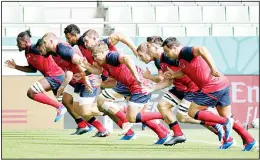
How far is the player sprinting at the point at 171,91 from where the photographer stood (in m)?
9.48

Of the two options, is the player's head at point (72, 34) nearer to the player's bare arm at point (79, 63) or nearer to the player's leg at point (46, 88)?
the player's bare arm at point (79, 63)

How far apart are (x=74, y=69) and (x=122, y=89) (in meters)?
0.88

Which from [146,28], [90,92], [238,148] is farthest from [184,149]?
[146,28]

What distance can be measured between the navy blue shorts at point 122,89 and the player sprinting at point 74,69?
0.32 m

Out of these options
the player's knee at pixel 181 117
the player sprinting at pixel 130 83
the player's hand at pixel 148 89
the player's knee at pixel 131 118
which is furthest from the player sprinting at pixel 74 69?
the player's knee at pixel 181 117

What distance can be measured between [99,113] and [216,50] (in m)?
4.83

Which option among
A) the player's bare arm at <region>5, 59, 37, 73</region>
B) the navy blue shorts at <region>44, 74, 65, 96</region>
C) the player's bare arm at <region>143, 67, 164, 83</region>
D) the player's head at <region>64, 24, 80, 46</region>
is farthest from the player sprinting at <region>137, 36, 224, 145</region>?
the navy blue shorts at <region>44, 74, 65, 96</region>

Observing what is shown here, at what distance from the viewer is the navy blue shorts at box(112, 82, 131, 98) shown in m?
10.4

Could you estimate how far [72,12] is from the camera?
62.2ft

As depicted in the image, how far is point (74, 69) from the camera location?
11078 mm

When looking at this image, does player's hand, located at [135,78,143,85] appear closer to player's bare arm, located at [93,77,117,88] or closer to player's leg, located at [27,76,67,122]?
player's bare arm, located at [93,77,117,88]

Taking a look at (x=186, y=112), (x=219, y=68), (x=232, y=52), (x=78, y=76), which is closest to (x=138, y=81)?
(x=186, y=112)

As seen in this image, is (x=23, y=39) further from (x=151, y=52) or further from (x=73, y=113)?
(x=151, y=52)

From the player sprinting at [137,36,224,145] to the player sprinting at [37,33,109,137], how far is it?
102 cm
